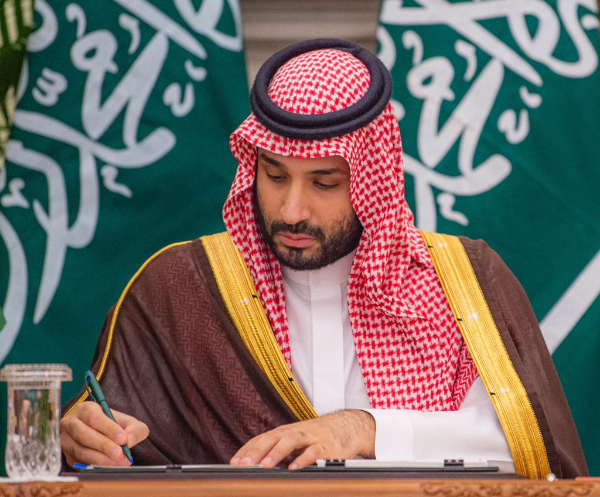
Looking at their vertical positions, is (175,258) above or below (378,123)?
below

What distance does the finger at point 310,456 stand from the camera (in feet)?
6.50

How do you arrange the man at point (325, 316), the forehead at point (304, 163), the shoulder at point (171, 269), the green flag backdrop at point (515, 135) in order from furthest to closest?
the green flag backdrop at point (515, 135), the shoulder at point (171, 269), the forehead at point (304, 163), the man at point (325, 316)

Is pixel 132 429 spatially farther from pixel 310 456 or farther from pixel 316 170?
pixel 316 170

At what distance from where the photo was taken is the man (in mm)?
2703

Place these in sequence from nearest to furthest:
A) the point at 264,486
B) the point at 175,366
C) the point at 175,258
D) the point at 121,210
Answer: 1. the point at 264,486
2. the point at 175,366
3. the point at 175,258
4. the point at 121,210

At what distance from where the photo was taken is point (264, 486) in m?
1.62

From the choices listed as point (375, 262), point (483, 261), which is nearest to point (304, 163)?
point (375, 262)

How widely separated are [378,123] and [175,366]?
2.84 ft

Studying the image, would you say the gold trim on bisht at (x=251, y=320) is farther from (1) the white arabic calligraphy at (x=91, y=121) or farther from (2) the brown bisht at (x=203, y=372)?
(1) the white arabic calligraphy at (x=91, y=121)

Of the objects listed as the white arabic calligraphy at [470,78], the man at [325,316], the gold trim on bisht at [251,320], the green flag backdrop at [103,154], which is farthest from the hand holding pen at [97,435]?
the white arabic calligraphy at [470,78]

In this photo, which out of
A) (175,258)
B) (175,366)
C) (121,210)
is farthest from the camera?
(121,210)

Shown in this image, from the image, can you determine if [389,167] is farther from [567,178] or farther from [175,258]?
[567,178]

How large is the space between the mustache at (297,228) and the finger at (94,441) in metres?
0.78

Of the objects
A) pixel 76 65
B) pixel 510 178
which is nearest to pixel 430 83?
pixel 510 178
